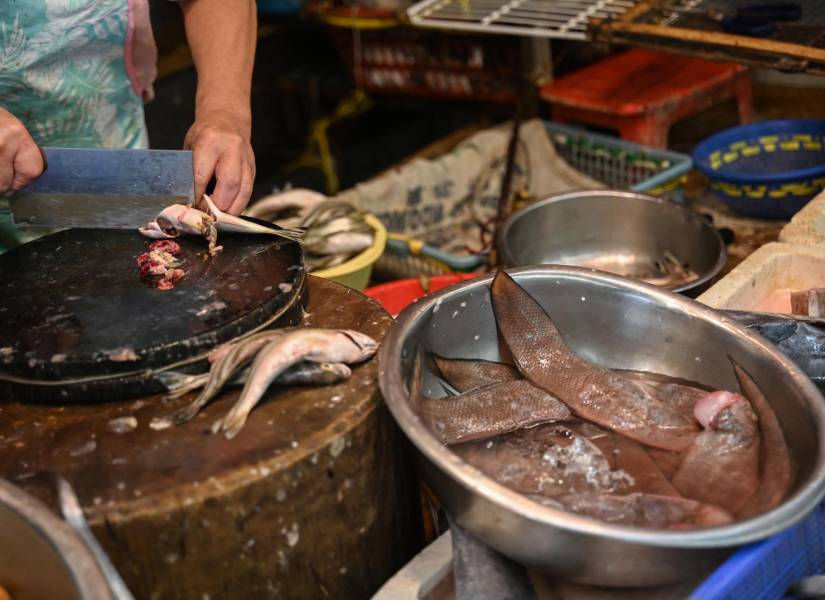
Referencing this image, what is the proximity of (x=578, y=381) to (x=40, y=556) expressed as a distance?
1.17 m

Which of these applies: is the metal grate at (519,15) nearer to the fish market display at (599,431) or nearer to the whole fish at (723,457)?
the fish market display at (599,431)

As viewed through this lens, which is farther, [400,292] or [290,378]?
[400,292]

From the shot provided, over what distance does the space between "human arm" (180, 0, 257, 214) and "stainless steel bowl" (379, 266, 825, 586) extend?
710 millimetres

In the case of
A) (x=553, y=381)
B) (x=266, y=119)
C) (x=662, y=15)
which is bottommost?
(x=266, y=119)

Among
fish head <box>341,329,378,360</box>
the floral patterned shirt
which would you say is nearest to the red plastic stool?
the floral patterned shirt

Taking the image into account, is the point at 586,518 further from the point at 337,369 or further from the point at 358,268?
the point at 358,268

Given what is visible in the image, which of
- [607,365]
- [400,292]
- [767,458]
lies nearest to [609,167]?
[400,292]

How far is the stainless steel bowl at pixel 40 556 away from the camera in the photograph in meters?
1.45

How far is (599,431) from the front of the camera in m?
1.97

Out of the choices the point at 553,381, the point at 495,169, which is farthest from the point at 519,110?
the point at 553,381

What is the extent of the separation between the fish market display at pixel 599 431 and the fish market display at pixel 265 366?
18 cm

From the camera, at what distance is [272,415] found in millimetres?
1890

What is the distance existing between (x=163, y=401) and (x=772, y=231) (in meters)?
2.84

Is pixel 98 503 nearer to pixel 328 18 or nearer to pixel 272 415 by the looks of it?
pixel 272 415
